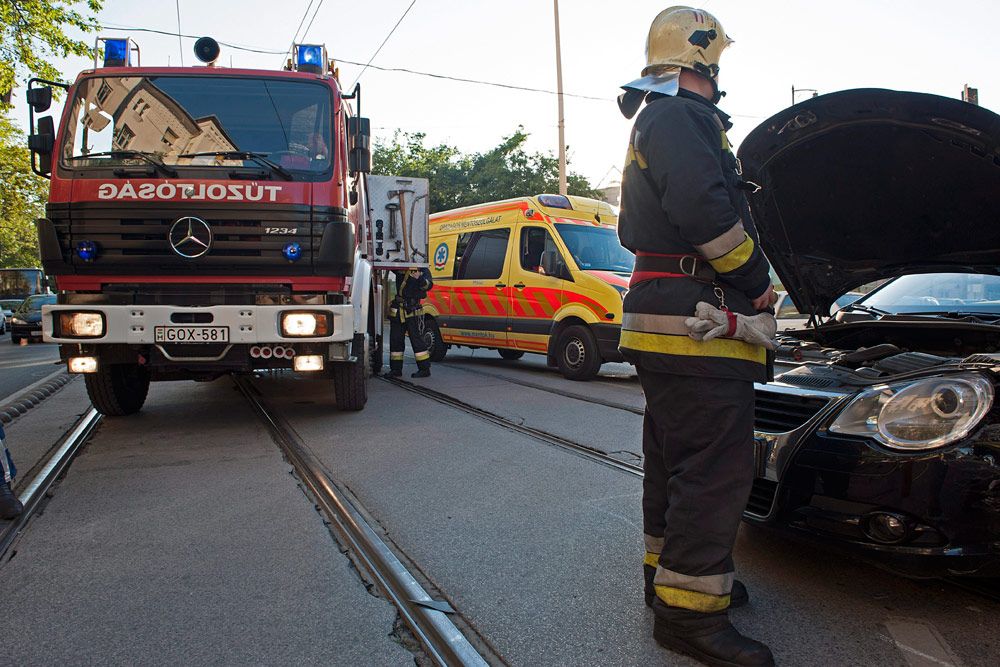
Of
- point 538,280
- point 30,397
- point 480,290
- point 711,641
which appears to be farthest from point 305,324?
point 480,290

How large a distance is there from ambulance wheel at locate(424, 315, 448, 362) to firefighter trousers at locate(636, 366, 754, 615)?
32.5ft

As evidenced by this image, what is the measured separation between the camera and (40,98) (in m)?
5.82

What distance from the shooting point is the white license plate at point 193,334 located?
5.60 meters

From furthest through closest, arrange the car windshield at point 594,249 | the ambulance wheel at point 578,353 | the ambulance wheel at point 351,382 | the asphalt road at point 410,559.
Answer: the car windshield at point 594,249, the ambulance wheel at point 578,353, the ambulance wheel at point 351,382, the asphalt road at point 410,559

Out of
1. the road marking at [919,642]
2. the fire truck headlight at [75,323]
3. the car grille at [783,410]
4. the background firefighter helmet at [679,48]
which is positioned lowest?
the road marking at [919,642]

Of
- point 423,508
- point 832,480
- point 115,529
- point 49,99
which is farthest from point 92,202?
point 832,480

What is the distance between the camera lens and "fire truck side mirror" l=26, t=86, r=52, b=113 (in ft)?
18.9

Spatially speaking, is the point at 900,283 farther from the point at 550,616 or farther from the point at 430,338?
the point at 430,338

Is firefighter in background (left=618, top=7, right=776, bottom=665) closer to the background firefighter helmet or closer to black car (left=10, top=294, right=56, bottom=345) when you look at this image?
the background firefighter helmet

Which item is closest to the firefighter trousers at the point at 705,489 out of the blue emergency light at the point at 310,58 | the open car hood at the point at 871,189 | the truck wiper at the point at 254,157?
the open car hood at the point at 871,189

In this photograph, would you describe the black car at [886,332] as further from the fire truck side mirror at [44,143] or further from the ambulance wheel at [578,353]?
the fire truck side mirror at [44,143]

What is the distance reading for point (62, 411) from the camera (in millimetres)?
7605

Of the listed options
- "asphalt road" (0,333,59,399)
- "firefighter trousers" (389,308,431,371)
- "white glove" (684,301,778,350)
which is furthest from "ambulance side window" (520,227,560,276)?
"white glove" (684,301,778,350)

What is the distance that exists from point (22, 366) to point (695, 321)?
48.7 feet
